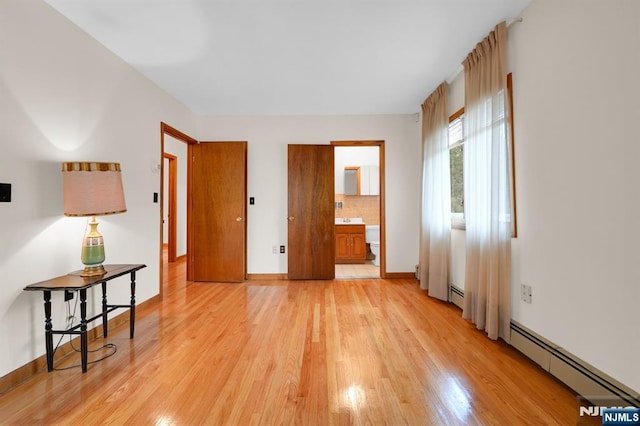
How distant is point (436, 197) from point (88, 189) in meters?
3.37

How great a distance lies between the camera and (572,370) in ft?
5.22

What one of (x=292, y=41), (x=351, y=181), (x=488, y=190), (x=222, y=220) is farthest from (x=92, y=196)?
(x=351, y=181)

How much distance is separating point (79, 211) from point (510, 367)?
→ 10.1ft

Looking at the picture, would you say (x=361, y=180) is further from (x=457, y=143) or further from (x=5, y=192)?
(x=5, y=192)

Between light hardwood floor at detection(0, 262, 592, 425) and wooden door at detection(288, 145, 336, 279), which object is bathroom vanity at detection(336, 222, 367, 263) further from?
light hardwood floor at detection(0, 262, 592, 425)

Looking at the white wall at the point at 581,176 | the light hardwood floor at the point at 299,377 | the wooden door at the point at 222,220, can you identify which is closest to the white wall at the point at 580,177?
the white wall at the point at 581,176

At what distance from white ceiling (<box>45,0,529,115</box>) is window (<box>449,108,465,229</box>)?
0.54 meters

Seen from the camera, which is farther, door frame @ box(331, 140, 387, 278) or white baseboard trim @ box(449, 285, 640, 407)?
door frame @ box(331, 140, 387, 278)

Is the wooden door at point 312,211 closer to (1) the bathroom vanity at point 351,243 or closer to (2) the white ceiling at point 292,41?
(2) the white ceiling at point 292,41

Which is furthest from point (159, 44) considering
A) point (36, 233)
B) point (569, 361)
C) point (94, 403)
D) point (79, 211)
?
point (569, 361)

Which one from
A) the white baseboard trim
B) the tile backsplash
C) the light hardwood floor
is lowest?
the light hardwood floor

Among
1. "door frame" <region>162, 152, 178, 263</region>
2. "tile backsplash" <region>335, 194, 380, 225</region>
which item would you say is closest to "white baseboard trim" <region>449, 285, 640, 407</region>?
"tile backsplash" <region>335, 194, 380, 225</region>

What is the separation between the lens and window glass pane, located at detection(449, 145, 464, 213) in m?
3.12

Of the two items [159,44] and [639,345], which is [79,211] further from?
[639,345]
